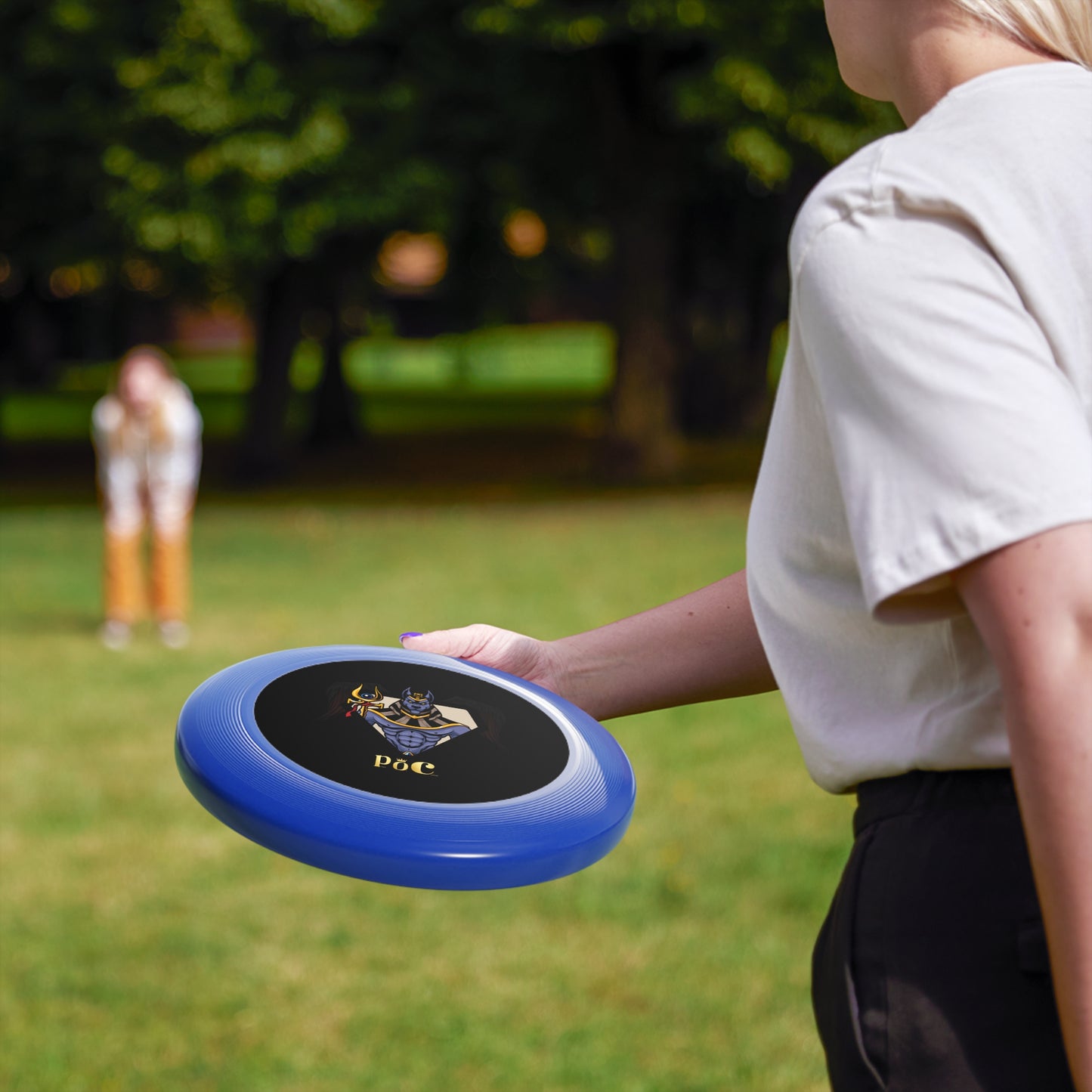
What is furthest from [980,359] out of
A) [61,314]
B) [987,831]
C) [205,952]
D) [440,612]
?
[61,314]

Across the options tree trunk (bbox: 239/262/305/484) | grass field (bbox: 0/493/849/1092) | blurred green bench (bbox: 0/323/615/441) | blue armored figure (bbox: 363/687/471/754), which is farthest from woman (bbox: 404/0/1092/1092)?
tree trunk (bbox: 239/262/305/484)

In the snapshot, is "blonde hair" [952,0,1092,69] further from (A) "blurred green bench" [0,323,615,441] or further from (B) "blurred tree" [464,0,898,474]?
(A) "blurred green bench" [0,323,615,441]

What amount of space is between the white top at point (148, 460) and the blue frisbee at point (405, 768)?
8.16 metres

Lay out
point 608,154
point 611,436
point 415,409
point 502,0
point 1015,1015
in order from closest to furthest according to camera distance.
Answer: point 1015,1015
point 502,0
point 608,154
point 611,436
point 415,409

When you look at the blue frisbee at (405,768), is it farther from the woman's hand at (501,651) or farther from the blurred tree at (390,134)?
the blurred tree at (390,134)

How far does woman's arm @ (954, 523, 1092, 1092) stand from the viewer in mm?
1058

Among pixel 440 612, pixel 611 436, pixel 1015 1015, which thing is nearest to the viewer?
pixel 1015 1015

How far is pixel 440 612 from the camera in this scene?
434 inches

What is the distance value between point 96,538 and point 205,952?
11.8m

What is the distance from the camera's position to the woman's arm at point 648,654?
67.0 inches

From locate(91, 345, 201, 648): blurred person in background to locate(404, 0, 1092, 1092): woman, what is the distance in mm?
8686

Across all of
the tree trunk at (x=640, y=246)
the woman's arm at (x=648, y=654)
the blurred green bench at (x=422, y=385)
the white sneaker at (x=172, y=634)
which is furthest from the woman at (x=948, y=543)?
the blurred green bench at (x=422, y=385)

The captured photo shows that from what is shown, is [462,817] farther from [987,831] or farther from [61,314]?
[61,314]

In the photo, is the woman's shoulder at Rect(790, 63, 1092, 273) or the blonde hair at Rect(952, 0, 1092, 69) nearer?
the woman's shoulder at Rect(790, 63, 1092, 273)
